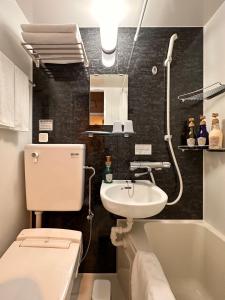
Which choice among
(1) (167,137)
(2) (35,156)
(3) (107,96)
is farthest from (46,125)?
(1) (167,137)

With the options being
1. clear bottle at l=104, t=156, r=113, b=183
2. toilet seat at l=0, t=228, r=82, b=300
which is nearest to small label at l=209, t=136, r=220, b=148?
clear bottle at l=104, t=156, r=113, b=183

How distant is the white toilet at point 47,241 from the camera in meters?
0.90

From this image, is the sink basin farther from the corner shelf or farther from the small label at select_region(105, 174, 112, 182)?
the corner shelf

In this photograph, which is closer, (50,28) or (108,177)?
(50,28)

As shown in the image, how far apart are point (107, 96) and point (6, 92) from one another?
2.55 ft

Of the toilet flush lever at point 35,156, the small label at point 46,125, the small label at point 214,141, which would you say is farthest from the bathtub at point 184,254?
the small label at point 46,125

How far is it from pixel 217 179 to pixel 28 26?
1.67 m

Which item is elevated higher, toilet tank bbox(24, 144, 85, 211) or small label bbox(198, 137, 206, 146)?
small label bbox(198, 137, 206, 146)

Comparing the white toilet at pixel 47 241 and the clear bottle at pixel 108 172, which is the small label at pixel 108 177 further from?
the white toilet at pixel 47 241

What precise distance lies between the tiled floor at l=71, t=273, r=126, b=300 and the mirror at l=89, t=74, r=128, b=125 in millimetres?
1298

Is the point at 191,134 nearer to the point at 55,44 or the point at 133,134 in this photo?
the point at 133,134

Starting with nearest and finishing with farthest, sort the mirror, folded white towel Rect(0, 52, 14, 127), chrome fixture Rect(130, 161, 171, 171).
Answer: folded white towel Rect(0, 52, 14, 127) → chrome fixture Rect(130, 161, 171, 171) → the mirror

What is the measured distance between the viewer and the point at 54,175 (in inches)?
60.1

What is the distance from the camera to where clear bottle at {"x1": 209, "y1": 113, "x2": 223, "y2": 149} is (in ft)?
4.55
